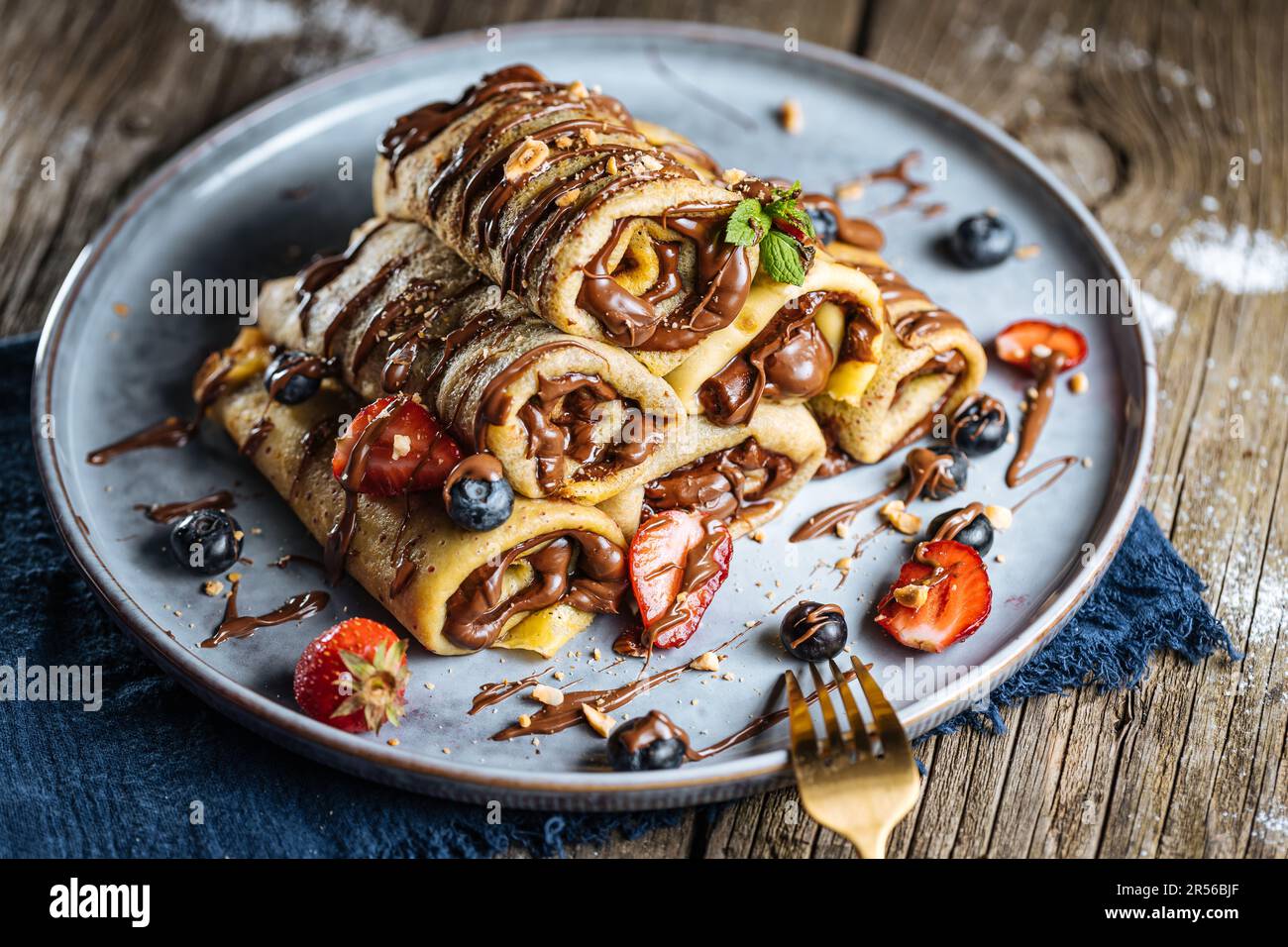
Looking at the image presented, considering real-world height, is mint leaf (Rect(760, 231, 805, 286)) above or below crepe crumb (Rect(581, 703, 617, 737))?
above

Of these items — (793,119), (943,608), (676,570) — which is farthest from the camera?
(793,119)

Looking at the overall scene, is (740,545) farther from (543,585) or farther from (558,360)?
(558,360)

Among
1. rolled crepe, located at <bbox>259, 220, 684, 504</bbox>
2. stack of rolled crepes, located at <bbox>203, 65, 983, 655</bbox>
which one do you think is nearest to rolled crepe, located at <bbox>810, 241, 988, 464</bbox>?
stack of rolled crepes, located at <bbox>203, 65, 983, 655</bbox>

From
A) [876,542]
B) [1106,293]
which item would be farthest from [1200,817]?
[1106,293]

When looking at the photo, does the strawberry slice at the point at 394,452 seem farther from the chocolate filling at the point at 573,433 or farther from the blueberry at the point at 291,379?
the blueberry at the point at 291,379

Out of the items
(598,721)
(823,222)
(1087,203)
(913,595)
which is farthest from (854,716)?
(1087,203)

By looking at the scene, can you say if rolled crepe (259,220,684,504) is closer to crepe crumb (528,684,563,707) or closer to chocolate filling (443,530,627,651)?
chocolate filling (443,530,627,651)

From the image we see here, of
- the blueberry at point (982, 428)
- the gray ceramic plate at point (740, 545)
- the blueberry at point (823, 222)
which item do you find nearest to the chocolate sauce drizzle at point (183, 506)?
the gray ceramic plate at point (740, 545)
